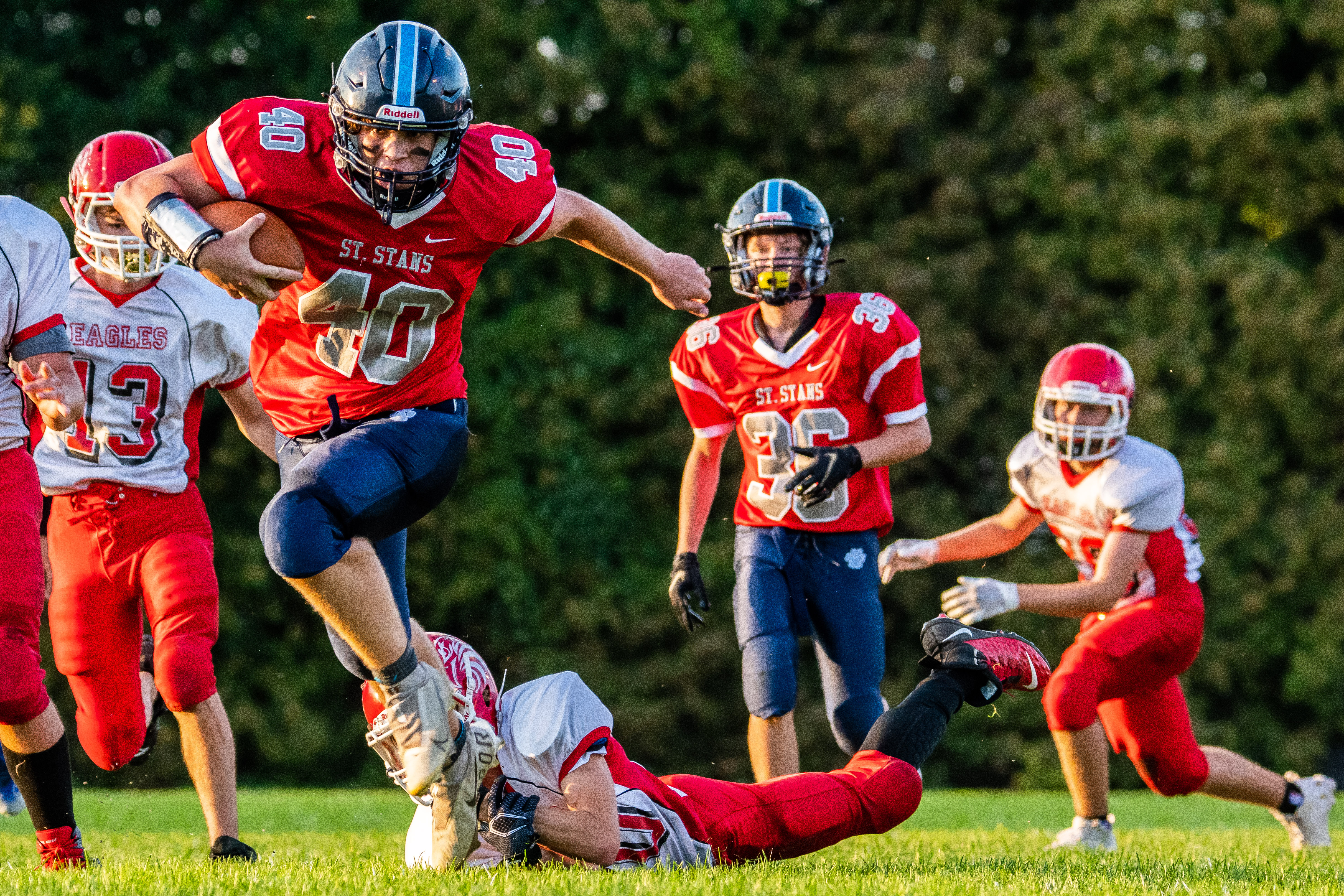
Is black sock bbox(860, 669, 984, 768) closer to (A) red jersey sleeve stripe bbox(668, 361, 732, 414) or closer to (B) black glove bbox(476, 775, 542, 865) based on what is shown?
(B) black glove bbox(476, 775, 542, 865)

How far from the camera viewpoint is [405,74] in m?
3.38

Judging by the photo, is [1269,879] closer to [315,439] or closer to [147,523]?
[315,439]

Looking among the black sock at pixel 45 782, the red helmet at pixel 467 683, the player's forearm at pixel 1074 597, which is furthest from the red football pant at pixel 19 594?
the player's forearm at pixel 1074 597

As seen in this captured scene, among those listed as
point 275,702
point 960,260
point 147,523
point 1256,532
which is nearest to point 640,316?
point 960,260

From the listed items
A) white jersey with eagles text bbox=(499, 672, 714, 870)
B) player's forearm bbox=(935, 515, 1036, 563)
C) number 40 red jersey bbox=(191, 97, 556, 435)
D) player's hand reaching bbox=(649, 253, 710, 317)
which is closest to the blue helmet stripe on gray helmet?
number 40 red jersey bbox=(191, 97, 556, 435)

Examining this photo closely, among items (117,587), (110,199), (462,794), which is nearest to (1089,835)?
(462,794)

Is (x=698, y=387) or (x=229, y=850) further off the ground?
(x=698, y=387)

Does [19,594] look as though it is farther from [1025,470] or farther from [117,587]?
[1025,470]

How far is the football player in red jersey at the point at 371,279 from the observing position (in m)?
3.27

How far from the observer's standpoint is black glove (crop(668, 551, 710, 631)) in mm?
5109

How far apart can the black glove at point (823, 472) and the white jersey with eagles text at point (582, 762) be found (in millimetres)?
1276

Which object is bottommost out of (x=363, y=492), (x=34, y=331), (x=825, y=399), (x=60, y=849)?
(x=60, y=849)

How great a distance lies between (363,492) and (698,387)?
2118 millimetres

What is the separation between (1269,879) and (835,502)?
Answer: 1797 millimetres
